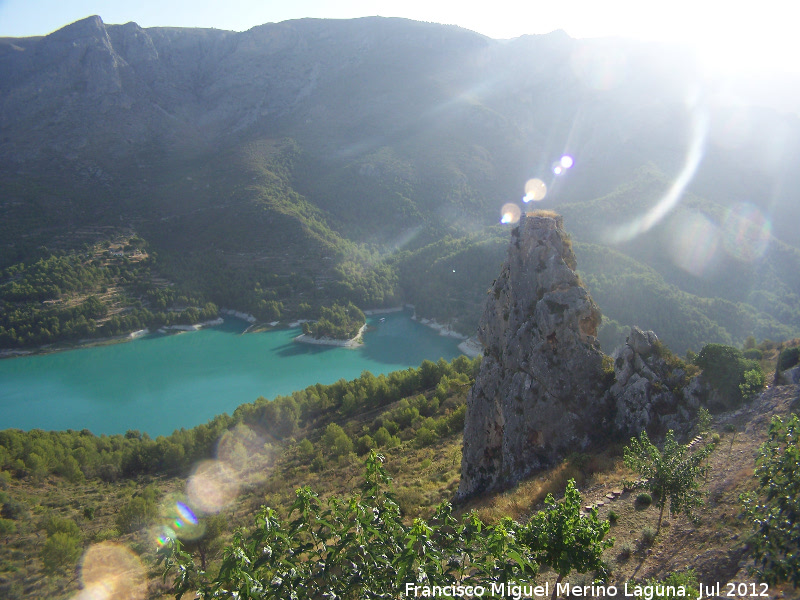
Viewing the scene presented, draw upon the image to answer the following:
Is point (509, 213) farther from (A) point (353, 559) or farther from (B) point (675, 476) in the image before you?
(A) point (353, 559)

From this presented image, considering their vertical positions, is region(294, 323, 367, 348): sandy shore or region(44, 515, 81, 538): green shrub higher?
region(44, 515, 81, 538): green shrub

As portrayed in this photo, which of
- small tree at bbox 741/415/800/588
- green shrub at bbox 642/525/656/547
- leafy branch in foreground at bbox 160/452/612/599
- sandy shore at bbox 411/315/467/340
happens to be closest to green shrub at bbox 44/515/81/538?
leafy branch in foreground at bbox 160/452/612/599

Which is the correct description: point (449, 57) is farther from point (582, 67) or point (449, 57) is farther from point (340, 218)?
point (340, 218)

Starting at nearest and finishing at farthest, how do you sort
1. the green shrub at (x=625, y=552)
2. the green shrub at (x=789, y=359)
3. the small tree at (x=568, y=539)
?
the small tree at (x=568, y=539) → the green shrub at (x=625, y=552) → the green shrub at (x=789, y=359)

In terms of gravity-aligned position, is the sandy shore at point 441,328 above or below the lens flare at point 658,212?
below

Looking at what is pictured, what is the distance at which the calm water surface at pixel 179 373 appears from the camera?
39.2 metres

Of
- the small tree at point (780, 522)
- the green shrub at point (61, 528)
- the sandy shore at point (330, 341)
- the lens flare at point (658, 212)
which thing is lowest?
the sandy shore at point (330, 341)

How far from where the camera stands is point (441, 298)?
6253cm

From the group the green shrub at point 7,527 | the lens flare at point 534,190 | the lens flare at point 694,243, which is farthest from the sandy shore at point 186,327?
the lens flare at point 534,190

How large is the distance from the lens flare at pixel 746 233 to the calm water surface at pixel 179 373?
33.7 metres

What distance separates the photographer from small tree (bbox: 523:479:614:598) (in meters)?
3.68

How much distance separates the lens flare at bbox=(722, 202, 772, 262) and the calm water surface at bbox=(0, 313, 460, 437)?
1328 inches

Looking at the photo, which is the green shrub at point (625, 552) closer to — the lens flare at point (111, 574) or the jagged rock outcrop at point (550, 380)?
the jagged rock outcrop at point (550, 380)

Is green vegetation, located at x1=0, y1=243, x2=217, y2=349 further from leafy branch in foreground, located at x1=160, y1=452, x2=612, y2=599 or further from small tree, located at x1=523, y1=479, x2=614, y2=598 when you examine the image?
small tree, located at x1=523, y1=479, x2=614, y2=598
